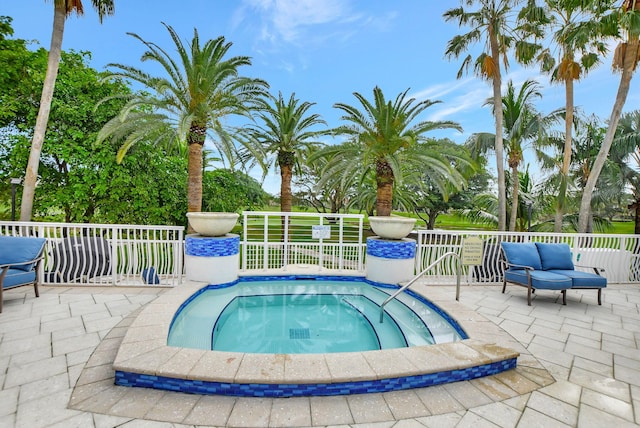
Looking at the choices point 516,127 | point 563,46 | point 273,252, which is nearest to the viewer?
point 273,252

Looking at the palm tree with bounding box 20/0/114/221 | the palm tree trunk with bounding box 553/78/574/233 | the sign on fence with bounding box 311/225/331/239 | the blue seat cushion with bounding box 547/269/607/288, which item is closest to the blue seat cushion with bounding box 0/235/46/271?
the sign on fence with bounding box 311/225/331/239

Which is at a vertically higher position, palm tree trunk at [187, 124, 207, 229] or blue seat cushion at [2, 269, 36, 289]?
palm tree trunk at [187, 124, 207, 229]

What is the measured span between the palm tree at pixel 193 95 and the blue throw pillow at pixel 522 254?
664cm

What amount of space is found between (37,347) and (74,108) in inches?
412

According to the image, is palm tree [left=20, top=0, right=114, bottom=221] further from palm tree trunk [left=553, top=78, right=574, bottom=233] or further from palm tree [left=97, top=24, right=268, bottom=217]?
palm tree trunk [left=553, top=78, right=574, bottom=233]

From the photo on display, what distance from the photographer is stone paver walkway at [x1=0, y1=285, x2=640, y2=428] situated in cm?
204

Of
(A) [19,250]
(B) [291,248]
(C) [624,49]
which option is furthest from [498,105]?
(A) [19,250]

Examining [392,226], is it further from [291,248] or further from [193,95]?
[193,95]

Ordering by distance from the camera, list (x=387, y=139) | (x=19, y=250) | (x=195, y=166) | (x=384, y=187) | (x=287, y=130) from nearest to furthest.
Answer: (x=19, y=250) → (x=195, y=166) → (x=387, y=139) → (x=384, y=187) → (x=287, y=130)

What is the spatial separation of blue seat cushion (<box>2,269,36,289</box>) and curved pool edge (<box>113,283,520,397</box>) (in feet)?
8.47

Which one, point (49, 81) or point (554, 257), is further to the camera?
point (49, 81)

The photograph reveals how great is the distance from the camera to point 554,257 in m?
5.31

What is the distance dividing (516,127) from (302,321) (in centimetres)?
1348

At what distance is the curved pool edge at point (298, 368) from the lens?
228 centimetres
